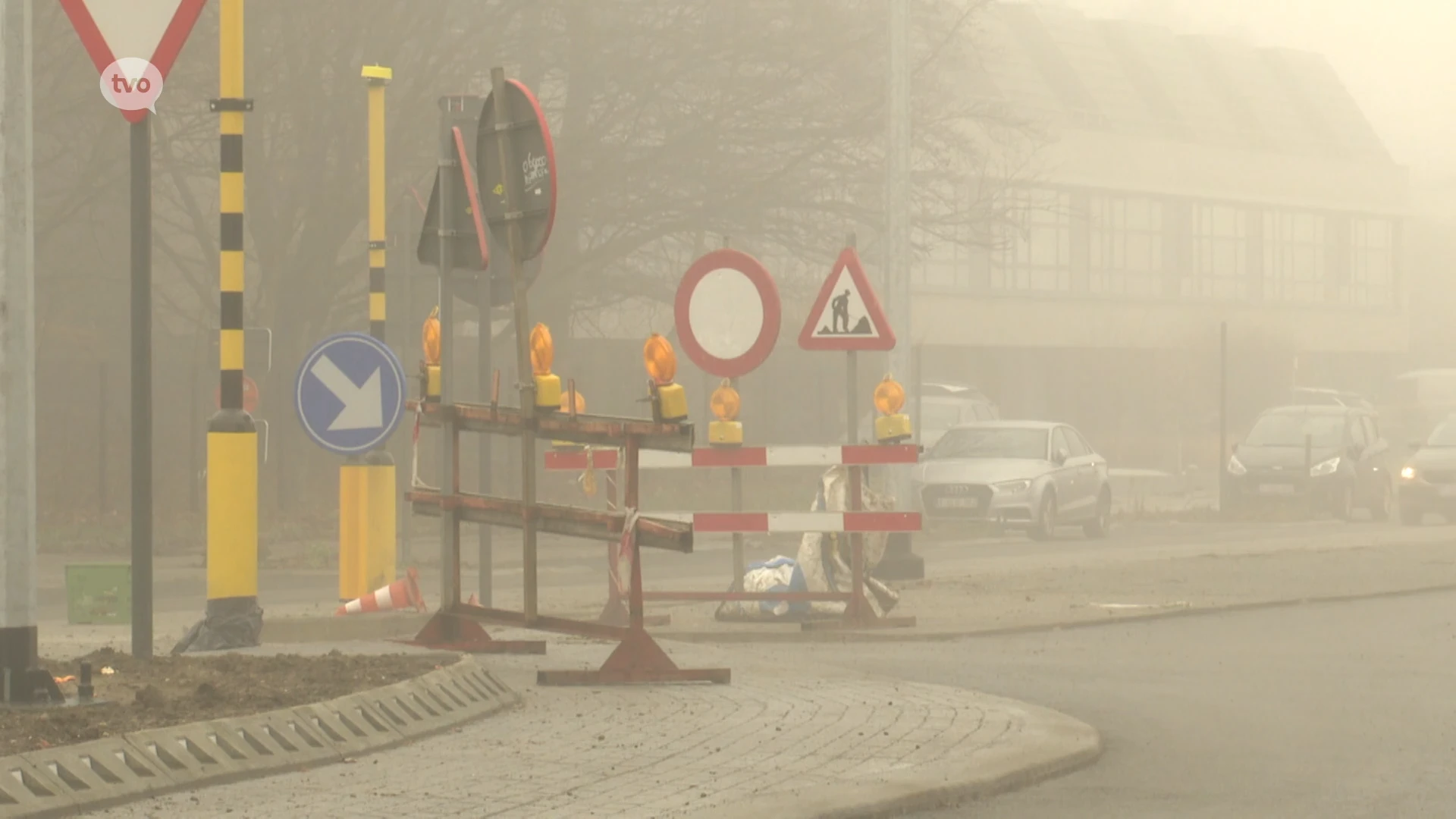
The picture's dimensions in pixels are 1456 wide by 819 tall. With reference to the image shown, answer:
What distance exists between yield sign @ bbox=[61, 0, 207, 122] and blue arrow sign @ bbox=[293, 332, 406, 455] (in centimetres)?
502

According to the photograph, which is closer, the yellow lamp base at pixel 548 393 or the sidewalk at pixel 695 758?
the sidewalk at pixel 695 758

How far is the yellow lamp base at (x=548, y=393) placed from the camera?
10.7 meters

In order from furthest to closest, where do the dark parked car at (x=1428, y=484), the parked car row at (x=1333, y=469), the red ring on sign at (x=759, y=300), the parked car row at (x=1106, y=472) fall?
the parked car row at (x=1333, y=469) < the dark parked car at (x=1428, y=484) < the parked car row at (x=1106, y=472) < the red ring on sign at (x=759, y=300)

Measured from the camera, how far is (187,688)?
8805mm

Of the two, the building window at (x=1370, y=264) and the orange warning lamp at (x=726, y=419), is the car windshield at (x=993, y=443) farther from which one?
the building window at (x=1370, y=264)

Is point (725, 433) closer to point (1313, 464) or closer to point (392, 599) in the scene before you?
point (392, 599)

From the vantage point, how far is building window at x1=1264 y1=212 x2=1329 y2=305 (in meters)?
85.4

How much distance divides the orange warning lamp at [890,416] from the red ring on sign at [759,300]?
4.45 ft

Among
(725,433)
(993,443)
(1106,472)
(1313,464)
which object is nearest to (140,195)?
(725,433)

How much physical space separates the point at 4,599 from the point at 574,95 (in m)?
21.0

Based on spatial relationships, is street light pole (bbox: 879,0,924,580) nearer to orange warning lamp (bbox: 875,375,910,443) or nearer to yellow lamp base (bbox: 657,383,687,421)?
orange warning lamp (bbox: 875,375,910,443)

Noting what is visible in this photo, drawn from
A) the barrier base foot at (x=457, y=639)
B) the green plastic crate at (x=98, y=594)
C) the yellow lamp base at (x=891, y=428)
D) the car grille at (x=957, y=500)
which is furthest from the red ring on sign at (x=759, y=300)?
the car grille at (x=957, y=500)

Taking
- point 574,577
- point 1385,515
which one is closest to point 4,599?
point 574,577

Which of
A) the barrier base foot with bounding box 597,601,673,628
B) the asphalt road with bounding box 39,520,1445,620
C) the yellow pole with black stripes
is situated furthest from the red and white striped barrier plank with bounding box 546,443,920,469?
the asphalt road with bounding box 39,520,1445,620
